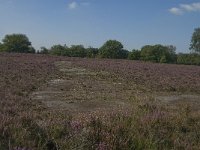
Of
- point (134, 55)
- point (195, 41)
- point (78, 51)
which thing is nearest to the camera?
point (134, 55)

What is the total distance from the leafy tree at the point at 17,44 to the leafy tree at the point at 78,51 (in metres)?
7.73

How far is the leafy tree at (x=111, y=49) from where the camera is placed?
87.8 m

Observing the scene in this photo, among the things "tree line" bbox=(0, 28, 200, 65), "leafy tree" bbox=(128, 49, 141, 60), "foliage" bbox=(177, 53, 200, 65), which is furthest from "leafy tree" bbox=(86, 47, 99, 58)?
"foliage" bbox=(177, 53, 200, 65)

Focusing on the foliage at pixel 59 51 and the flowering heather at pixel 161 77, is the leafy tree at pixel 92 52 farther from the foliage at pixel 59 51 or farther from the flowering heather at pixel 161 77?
the flowering heather at pixel 161 77

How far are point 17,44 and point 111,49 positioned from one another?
18.8 m

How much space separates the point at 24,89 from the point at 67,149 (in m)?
11.1

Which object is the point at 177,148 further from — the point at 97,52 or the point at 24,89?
the point at 97,52

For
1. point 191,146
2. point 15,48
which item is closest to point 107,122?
point 191,146

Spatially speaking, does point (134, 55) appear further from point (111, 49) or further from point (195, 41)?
point (195, 41)

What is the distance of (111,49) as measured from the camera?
293ft

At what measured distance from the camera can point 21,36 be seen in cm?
9362

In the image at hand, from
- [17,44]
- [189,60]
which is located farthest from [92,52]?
[189,60]

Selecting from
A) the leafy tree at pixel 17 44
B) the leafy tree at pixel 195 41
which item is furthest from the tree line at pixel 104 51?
the leafy tree at pixel 195 41

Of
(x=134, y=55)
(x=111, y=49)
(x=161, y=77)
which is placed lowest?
(x=134, y=55)
